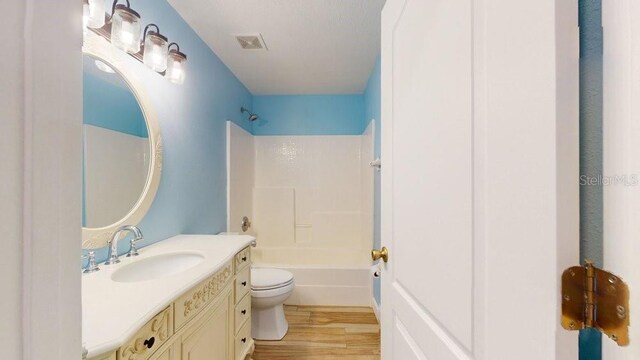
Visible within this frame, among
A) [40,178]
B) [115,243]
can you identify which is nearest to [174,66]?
[115,243]

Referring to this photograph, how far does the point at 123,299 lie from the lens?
0.85 meters

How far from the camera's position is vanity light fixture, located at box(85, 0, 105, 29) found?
107 cm

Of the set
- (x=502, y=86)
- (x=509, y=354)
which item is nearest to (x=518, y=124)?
(x=502, y=86)

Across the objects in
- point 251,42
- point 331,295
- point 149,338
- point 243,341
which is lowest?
point 331,295

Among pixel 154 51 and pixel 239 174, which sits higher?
pixel 154 51

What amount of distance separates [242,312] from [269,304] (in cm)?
44

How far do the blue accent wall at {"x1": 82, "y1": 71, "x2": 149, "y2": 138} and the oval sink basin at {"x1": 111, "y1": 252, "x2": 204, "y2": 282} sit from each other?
26.2 inches

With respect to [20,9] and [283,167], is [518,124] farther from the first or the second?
[283,167]

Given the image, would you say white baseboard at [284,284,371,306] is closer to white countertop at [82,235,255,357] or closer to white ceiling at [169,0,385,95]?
white countertop at [82,235,255,357]

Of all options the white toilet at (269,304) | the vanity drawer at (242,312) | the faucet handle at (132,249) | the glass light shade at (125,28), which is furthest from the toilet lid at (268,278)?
the glass light shade at (125,28)

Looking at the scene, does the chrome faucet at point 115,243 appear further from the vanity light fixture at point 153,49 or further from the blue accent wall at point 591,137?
the blue accent wall at point 591,137

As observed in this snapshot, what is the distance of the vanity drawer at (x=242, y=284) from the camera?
1.53 metres

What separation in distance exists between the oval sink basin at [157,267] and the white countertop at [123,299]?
0.03 m

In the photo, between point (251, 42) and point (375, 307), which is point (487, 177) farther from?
point (375, 307)
